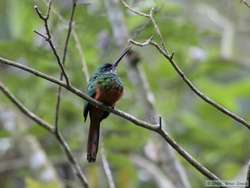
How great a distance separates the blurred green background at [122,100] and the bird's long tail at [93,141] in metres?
0.71

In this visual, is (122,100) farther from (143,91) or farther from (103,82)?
(103,82)

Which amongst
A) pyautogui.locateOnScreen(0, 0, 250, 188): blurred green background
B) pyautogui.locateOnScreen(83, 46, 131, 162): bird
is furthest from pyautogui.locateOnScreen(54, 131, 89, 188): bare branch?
pyautogui.locateOnScreen(0, 0, 250, 188): blurred green background

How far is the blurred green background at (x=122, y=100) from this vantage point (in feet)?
10.5

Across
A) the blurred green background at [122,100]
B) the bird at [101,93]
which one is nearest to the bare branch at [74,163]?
the bird at [101,93]

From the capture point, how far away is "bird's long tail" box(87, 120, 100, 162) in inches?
82.7

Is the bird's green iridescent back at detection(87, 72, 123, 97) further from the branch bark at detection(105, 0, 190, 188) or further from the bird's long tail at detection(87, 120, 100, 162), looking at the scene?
the branch bark at detection(105, 0, 190, 188)

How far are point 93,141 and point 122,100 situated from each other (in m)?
1.56

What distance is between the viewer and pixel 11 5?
416 cm

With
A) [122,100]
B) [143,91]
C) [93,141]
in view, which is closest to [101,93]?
[93,141]

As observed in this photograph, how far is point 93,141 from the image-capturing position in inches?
84.1

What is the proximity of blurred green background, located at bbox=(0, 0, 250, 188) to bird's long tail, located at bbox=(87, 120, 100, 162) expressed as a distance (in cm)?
71

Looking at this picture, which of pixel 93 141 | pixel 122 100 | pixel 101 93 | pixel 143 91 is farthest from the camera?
pixel 122 100

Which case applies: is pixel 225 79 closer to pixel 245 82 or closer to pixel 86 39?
pixel 245 82

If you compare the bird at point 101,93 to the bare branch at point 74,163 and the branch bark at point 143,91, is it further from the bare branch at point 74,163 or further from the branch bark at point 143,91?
the branch bark at point 143,91
